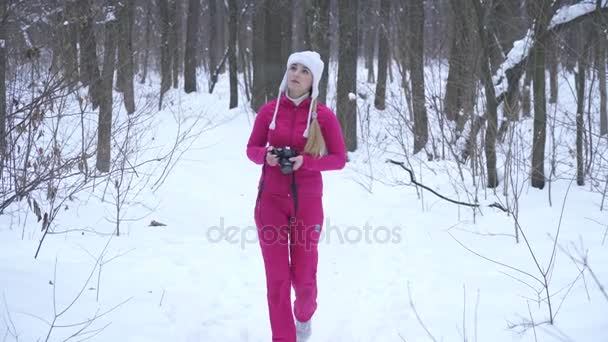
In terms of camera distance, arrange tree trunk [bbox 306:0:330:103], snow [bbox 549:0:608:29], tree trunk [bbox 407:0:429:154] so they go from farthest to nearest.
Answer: tree trunk [bbox 306:0:330:103], tree trunk [bbox 407:0:429:154], snow [bbox 549:0:608:29]

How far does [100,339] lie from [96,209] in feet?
10.2

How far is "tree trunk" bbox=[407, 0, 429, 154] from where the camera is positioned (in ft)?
28.0

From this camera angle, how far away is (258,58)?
14.3 meters

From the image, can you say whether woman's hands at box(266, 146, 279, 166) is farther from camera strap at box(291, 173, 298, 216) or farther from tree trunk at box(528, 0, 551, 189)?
tree trunk at box(528, 0, 551, 189)

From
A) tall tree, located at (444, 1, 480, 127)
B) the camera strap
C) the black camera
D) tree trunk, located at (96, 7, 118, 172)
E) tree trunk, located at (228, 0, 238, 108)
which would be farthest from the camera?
tree trunk, located at (228, 0, 238, 108)

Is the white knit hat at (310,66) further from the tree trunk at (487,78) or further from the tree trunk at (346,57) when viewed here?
the tree trunk at (346,57)

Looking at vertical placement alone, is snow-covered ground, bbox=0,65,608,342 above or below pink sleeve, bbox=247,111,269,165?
below

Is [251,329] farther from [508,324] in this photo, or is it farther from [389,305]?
[508,324]

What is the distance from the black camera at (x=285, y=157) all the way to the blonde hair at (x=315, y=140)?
0.55 feet

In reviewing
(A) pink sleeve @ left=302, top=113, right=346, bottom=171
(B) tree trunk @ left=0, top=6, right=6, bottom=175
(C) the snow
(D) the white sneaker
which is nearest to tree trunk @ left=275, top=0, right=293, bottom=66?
(C) the snow

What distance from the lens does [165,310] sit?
3623 mm

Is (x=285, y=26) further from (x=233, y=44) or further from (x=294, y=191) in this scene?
(x=294, y=191)

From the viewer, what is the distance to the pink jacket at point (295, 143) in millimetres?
3146

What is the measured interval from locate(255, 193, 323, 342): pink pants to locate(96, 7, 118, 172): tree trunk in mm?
3763
